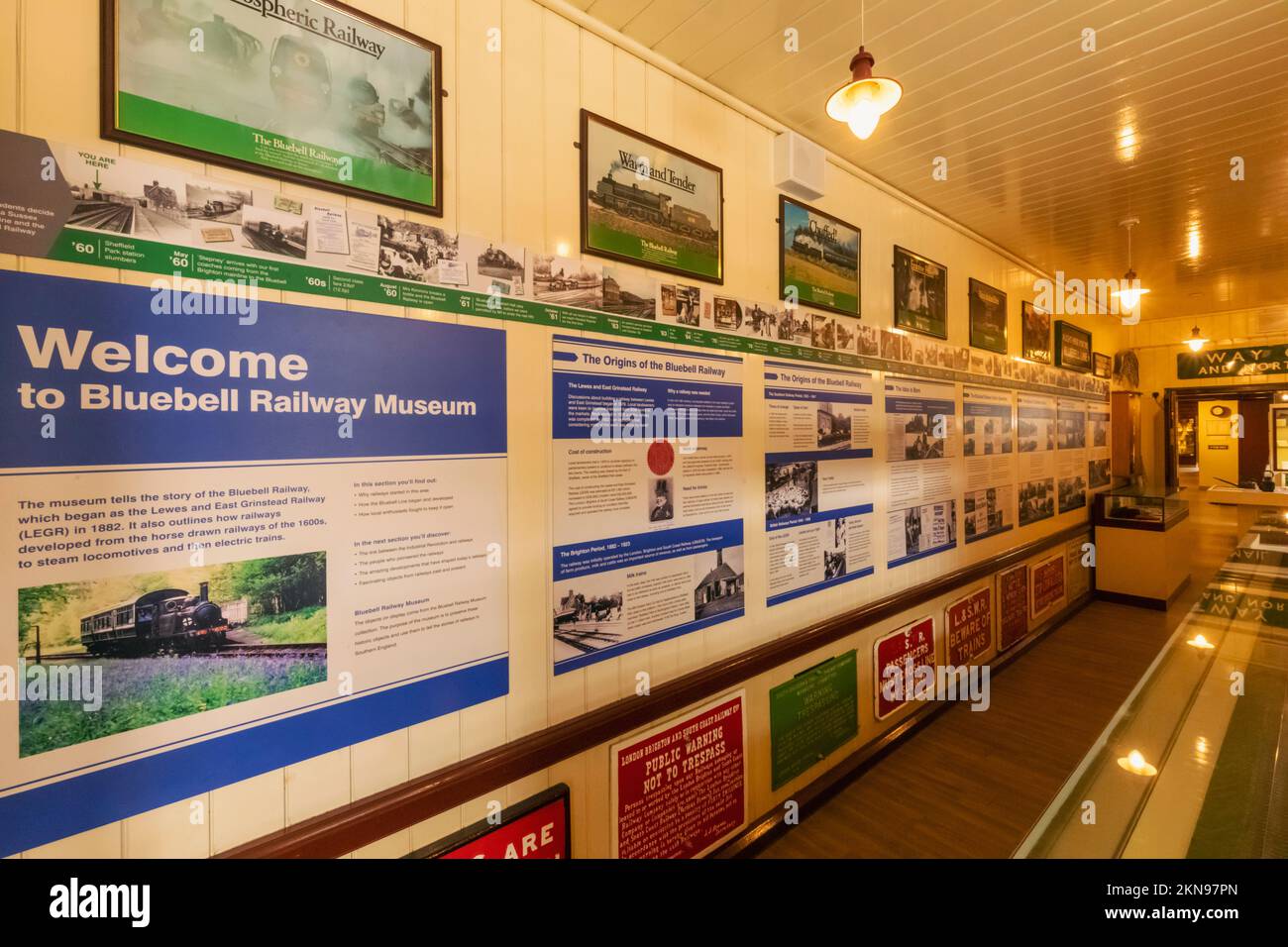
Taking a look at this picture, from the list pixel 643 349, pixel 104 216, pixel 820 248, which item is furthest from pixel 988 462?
pixel 104 216

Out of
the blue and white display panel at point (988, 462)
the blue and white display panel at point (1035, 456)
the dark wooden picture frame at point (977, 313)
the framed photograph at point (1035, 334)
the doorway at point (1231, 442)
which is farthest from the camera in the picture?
the doorway at point (1231, 442)

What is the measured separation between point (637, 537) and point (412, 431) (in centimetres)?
90

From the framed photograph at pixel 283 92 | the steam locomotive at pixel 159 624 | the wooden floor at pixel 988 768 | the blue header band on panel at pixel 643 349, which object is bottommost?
the wooden floor at pixel 988 768

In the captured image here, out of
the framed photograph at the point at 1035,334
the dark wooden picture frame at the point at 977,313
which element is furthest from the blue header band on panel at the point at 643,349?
the framed photograph at the point at 1035,334

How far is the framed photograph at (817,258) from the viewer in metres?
2.69

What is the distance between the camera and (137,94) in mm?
1194

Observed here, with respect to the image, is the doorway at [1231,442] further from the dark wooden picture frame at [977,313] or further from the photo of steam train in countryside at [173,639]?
the photo of steam train in countryside at [173,639]

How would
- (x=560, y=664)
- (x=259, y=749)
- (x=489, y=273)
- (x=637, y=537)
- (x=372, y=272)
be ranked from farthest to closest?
(x=637, y=537) → (x=560, y=664) → (x=489, y=273) → (x=372, y=272) → (x=259, y=749)

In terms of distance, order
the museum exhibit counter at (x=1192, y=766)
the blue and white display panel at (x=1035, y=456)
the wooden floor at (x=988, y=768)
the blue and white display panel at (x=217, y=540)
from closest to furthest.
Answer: the blue and white display panel at (x=217, y=540), the museum exhibit counter at (x=1192, y=766), the wooden floor at (x=988, y=768), the blue and white display panel at (x=1035, y=456)

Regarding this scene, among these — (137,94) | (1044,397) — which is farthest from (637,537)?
(1044,397)

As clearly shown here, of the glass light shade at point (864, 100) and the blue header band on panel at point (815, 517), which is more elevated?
the glass light shade at point (864, 100)

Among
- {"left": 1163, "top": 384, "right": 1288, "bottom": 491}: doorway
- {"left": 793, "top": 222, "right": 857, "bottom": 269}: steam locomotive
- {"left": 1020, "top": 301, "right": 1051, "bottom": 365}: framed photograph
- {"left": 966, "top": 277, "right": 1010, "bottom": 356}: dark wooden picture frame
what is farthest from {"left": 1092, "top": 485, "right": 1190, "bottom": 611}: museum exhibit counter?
{"left": 1163, "top": 384, "right": 1288, "bottom": 491}: doorway

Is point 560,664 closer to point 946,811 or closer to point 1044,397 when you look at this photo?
point 946,811

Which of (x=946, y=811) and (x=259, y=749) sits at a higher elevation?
(x=259, y=749)
